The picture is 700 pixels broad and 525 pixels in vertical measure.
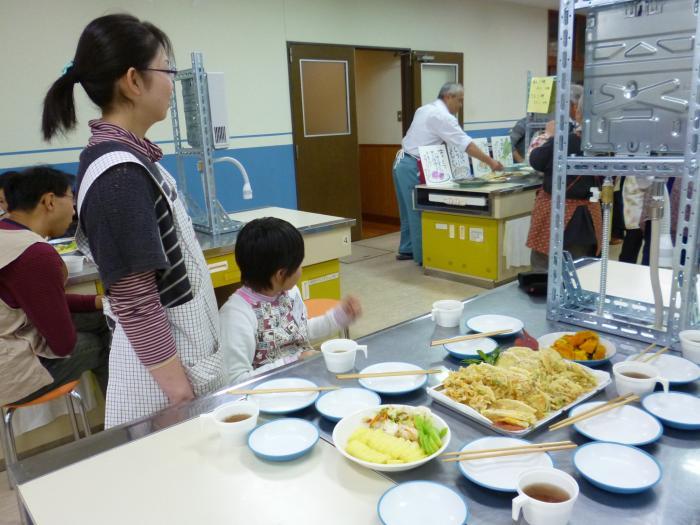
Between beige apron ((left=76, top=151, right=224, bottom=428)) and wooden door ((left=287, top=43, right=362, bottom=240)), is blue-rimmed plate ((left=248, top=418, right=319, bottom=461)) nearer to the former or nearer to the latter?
beige apron ((left=76, top=151, right=224, bottom=428))

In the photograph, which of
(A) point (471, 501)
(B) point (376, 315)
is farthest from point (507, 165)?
(A) point (471, 501)

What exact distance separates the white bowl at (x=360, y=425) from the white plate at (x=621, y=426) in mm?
227

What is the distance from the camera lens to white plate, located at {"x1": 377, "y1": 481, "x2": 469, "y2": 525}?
703 mm

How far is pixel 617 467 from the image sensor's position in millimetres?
780

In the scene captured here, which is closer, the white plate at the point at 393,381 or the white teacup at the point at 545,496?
the white teacup at the point at 545,496

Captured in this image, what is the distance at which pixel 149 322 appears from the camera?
108 cm

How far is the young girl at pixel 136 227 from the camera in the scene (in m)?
1.02

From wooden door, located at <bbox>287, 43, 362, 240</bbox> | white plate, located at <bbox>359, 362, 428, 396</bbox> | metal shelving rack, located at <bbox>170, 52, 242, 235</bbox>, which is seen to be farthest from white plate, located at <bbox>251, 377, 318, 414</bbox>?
wooden door, located at <bbox>287, 43, 362, 240</bbox>

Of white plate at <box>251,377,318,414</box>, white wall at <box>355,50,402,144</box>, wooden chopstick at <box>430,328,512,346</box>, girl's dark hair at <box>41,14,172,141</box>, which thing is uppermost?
white wall at <box>355,50,402,144</box>

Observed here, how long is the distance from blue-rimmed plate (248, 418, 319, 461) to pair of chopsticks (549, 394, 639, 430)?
0.41 metres

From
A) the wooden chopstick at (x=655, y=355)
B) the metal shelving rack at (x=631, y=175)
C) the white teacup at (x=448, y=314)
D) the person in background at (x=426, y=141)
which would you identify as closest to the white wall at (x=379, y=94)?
the person in background at (x=426, y=141)

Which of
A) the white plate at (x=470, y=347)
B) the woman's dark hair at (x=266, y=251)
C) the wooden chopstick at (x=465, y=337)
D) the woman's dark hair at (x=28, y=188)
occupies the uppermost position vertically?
the woman's dark hair at (x=28, y=188)

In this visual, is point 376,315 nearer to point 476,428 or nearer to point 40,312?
point 40,312

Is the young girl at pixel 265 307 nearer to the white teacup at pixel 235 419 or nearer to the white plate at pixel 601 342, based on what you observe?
the white teacup at pixel 235 419
